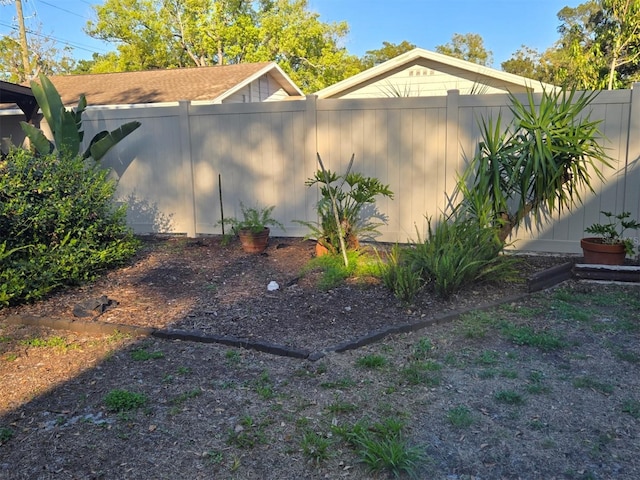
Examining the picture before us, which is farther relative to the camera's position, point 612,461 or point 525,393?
point 525,393

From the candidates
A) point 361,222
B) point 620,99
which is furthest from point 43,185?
point 620,99

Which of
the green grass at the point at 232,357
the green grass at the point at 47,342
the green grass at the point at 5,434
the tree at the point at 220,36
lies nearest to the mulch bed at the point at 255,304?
the green grass at the point at 232,357

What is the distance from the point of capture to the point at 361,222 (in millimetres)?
7043

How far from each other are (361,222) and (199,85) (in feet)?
30.3

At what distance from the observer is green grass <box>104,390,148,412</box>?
310 cm

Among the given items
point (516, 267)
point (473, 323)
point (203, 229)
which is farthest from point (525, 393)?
point (203, 229)

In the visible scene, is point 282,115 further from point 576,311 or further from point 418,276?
point 576,311

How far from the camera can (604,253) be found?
18.2 ft

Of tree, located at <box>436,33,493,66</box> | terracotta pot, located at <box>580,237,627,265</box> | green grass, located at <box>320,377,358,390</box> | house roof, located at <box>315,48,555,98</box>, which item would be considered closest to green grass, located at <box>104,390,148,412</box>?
green grass, located at <box>320,377,358,390</box>

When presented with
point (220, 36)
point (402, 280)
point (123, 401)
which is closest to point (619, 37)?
point (402, 280)

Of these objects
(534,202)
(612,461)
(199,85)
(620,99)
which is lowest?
(612,461)

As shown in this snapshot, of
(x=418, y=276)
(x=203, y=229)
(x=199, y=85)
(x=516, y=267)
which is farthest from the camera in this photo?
(x=199, y=85)

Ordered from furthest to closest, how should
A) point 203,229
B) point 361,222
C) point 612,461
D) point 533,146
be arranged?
point 203,229, point 361,222, point 533,146, point 612,461

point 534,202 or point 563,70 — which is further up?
point 563,70
